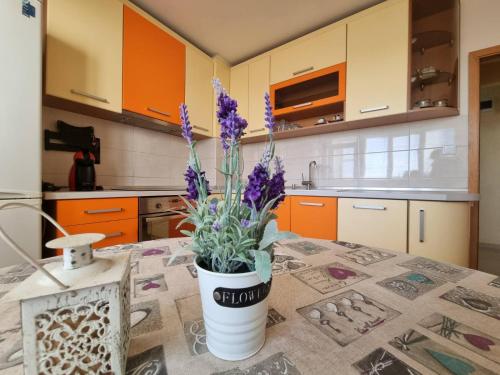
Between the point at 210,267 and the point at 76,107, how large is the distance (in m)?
2.09

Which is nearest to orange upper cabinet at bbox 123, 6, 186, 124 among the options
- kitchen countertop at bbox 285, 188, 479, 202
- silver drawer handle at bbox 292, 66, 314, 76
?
silver drawer handle at bbox 292, 66, 314, 76

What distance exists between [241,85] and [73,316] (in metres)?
2.86

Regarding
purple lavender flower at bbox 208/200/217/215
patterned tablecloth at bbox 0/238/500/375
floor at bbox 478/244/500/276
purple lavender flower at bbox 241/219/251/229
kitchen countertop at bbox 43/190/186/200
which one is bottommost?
floor at bbox 478/244/500/276

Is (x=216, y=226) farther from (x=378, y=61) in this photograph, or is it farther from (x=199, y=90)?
(x=199, y=90)

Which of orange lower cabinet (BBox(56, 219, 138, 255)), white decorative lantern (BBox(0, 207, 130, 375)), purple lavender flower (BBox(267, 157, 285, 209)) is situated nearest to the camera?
white decorative lantern (BBox(0, 207, 130, 375))

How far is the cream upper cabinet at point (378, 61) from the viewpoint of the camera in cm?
174

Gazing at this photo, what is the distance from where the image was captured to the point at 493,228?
3.25m

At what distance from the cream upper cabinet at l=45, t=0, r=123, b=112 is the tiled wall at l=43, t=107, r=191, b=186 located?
0.39 m

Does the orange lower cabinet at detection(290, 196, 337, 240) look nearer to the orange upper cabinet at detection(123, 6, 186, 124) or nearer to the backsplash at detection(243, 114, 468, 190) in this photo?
the backsplash at detection(243, 114, 468, 190)

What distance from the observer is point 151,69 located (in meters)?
1.99

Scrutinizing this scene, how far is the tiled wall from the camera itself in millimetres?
1778

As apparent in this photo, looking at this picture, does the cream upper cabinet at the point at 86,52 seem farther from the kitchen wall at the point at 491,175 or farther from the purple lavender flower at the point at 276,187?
the kitchen wall at the point at 491,175

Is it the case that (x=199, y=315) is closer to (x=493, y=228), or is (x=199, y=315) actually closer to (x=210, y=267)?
(x=210, y=267)

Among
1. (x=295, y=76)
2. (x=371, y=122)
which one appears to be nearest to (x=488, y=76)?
(x=371, y=122)
